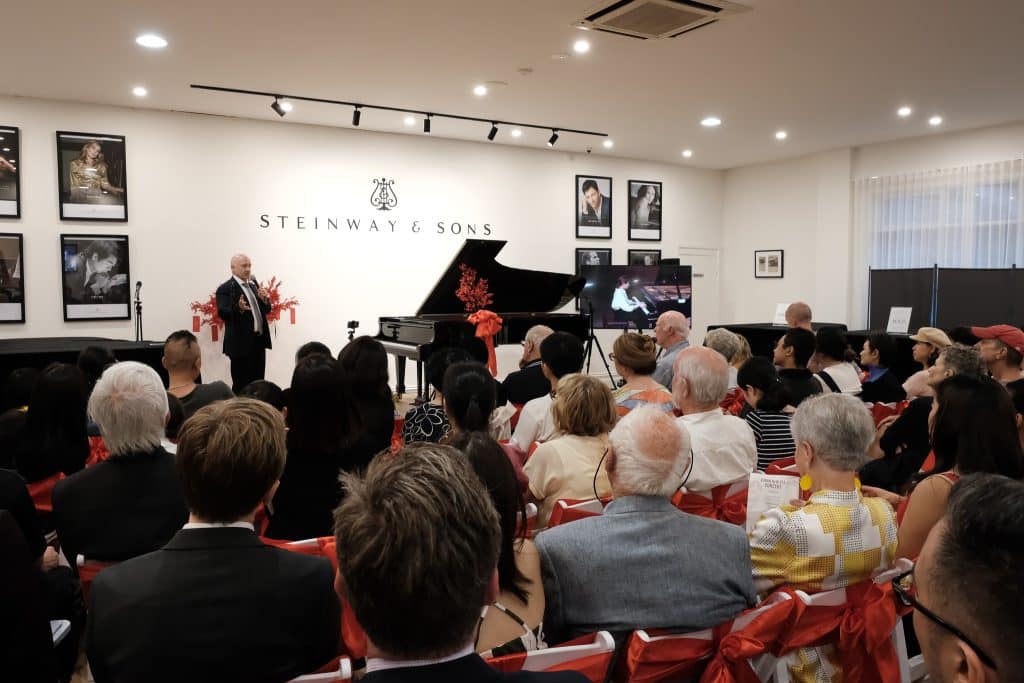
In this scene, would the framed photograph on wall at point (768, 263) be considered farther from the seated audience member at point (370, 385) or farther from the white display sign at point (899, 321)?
the seated audience member at point (370, 385)

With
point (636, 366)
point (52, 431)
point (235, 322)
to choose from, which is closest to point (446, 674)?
point (52, 431)

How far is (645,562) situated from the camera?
1812 millimetres

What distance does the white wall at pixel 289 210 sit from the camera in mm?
8438

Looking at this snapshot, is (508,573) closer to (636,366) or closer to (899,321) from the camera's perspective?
(636,366)

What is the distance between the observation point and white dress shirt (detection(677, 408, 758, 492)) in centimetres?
293

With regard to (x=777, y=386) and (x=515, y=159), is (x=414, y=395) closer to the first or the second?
(x=515, y=159)

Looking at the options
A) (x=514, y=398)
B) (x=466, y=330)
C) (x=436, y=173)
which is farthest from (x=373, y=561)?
(x=436, y=173)

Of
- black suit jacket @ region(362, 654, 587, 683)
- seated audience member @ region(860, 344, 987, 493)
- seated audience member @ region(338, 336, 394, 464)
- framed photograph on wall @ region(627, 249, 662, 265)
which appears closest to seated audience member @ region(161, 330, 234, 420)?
seated audience member @ region(338, 336, 394, 464)

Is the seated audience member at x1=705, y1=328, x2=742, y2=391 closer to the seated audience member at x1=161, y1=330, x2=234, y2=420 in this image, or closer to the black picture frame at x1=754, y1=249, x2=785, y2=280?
the seated audience member at x1=161, y1=330, x2=234, y2=420

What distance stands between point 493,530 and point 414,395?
927cm

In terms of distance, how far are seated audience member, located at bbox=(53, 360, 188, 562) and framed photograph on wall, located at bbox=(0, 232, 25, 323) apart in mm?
7137

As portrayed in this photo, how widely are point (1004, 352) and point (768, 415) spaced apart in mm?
1846

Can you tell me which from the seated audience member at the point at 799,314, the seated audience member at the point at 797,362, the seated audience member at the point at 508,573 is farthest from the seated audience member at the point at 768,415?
the seated audience member at the point at 799,314

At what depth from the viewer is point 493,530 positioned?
1.13 metres
